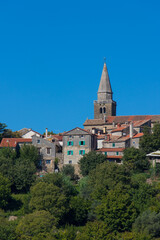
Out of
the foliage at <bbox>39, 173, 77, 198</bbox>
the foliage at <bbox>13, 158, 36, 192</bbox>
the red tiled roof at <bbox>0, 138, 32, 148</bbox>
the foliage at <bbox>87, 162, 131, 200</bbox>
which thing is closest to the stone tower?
the red tiled roof at <bbox>0, 138, 32, 148</bbox>

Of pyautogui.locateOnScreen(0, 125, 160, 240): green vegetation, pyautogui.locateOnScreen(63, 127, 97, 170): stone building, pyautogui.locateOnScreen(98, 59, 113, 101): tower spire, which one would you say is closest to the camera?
pyautogui.locateOnScreen(0, 125, 160, 240): green vegetation

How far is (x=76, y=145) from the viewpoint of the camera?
205ft

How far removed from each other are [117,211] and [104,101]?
51855mm

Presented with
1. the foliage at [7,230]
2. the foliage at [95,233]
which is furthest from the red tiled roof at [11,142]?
the foliage at [95,233]

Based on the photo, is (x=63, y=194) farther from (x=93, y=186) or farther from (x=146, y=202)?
(x=146, y=202)

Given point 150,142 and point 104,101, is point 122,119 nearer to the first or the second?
point 104,101

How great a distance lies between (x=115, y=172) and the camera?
165 feet

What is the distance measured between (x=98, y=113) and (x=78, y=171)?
3559 centimetres

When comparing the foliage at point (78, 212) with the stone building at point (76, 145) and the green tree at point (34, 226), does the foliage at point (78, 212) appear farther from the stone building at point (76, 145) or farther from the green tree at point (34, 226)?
the stone building at point (76, 145)

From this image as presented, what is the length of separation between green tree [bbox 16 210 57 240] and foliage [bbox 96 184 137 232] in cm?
547

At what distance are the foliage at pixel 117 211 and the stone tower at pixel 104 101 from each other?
156ft

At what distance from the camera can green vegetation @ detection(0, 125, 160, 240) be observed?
41.9 metres

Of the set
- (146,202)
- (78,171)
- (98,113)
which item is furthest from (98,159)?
(98,113)

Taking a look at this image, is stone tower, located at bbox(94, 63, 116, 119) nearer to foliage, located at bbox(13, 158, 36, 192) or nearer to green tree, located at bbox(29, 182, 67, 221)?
foliage, located at bbox(13, 158, 36, 192)
